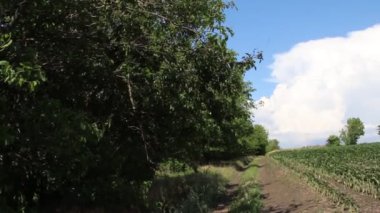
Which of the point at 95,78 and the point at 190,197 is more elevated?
the point at 95,78

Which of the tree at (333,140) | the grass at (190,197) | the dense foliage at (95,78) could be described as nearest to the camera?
the dense foliage at (95,78)

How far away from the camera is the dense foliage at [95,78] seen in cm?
871

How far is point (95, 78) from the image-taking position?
1160 centimetres

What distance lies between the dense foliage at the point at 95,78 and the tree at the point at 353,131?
539 feet

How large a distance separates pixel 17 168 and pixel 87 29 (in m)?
3.53

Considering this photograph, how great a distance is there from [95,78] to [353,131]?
562ft

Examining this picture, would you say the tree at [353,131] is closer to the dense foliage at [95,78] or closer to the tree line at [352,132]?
the tree line at [352,132]

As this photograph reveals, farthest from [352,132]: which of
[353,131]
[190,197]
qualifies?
[190,197]

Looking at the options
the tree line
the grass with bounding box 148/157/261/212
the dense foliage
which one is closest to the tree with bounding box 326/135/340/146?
the tree line

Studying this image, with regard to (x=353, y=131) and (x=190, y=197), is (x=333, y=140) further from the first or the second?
(x=190, y=197)

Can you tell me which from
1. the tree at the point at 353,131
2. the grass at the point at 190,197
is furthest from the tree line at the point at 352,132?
the grass at the point at 190,197

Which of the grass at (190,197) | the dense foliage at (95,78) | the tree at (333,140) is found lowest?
the grass at (190,197)

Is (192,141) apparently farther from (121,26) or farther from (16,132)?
(16,132)

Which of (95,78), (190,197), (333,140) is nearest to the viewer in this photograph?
(95,78)
